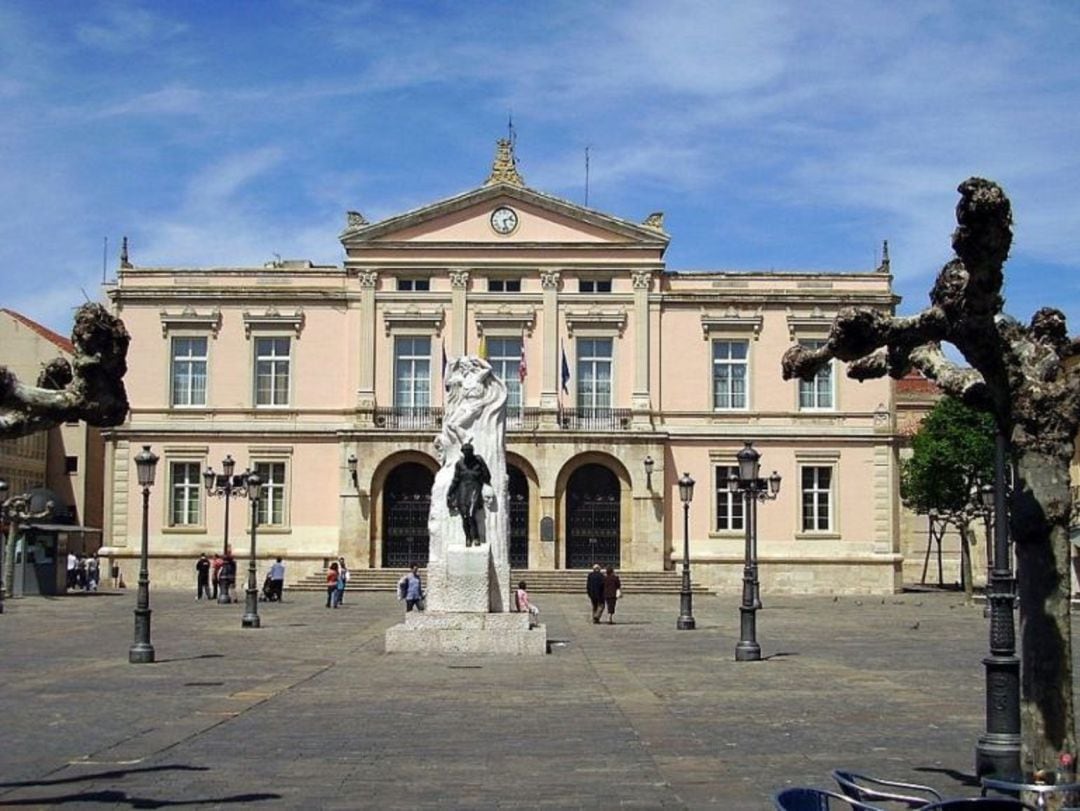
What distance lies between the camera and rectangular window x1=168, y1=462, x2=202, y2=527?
55.7m

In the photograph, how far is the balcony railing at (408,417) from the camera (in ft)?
181

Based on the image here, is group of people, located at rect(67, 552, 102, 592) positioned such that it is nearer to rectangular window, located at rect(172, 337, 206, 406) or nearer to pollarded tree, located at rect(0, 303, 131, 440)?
rectangular window, located at rect(172, 337, 206, 406)

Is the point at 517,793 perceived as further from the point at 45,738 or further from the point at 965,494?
the point at 965,494

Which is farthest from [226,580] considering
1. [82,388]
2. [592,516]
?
[82,388]

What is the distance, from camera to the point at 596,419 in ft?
182

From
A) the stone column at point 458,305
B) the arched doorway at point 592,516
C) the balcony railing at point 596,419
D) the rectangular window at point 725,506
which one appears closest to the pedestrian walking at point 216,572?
the stone column at point 458,305

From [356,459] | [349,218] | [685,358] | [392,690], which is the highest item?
[349,218]

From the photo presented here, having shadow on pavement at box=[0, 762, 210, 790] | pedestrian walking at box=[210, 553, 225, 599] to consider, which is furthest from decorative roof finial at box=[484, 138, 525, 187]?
shadow on pavement at box=[0, 762, 210, 790]

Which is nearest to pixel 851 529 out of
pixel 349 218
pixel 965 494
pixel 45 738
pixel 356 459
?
pixel 965 494

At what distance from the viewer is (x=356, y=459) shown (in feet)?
179

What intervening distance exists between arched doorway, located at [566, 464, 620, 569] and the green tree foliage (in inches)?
545

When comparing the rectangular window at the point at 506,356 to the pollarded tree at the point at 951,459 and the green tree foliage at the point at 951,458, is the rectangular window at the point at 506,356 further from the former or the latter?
the green tree foliage at the point at 951,458

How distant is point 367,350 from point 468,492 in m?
29.0

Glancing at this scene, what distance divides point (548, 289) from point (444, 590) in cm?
2965
